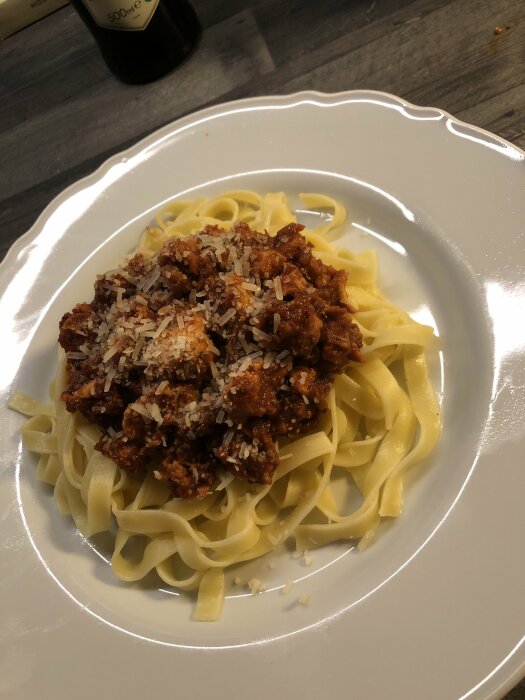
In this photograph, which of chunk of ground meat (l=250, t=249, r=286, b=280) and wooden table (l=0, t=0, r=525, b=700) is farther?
wooden table (l=0, t=0, r=525, b=700)

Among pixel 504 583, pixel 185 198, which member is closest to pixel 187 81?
pixel 185 198

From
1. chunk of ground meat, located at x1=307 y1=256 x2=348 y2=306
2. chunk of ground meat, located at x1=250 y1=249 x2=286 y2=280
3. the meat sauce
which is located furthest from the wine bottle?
chunk of ground meat, located at x1=307 y1=256 x2=348 y2=306

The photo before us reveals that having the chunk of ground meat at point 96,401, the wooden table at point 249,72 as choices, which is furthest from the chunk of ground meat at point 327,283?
the wooden table at point 249,72

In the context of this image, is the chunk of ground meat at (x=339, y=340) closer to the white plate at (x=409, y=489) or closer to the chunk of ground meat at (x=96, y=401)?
the white plate at (x=409, y=489)

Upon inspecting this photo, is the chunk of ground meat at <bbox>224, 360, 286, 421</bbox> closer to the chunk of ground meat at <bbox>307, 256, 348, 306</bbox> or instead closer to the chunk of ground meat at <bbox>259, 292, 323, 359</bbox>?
the chunk of ground meat at <bbox>259, 292, 323, 359</bbox>

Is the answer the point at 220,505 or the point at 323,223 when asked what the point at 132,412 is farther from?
the point at 323,223

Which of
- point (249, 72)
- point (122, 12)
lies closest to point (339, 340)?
point (122, 12)

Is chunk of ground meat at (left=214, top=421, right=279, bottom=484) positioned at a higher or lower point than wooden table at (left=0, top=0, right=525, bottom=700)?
lower
